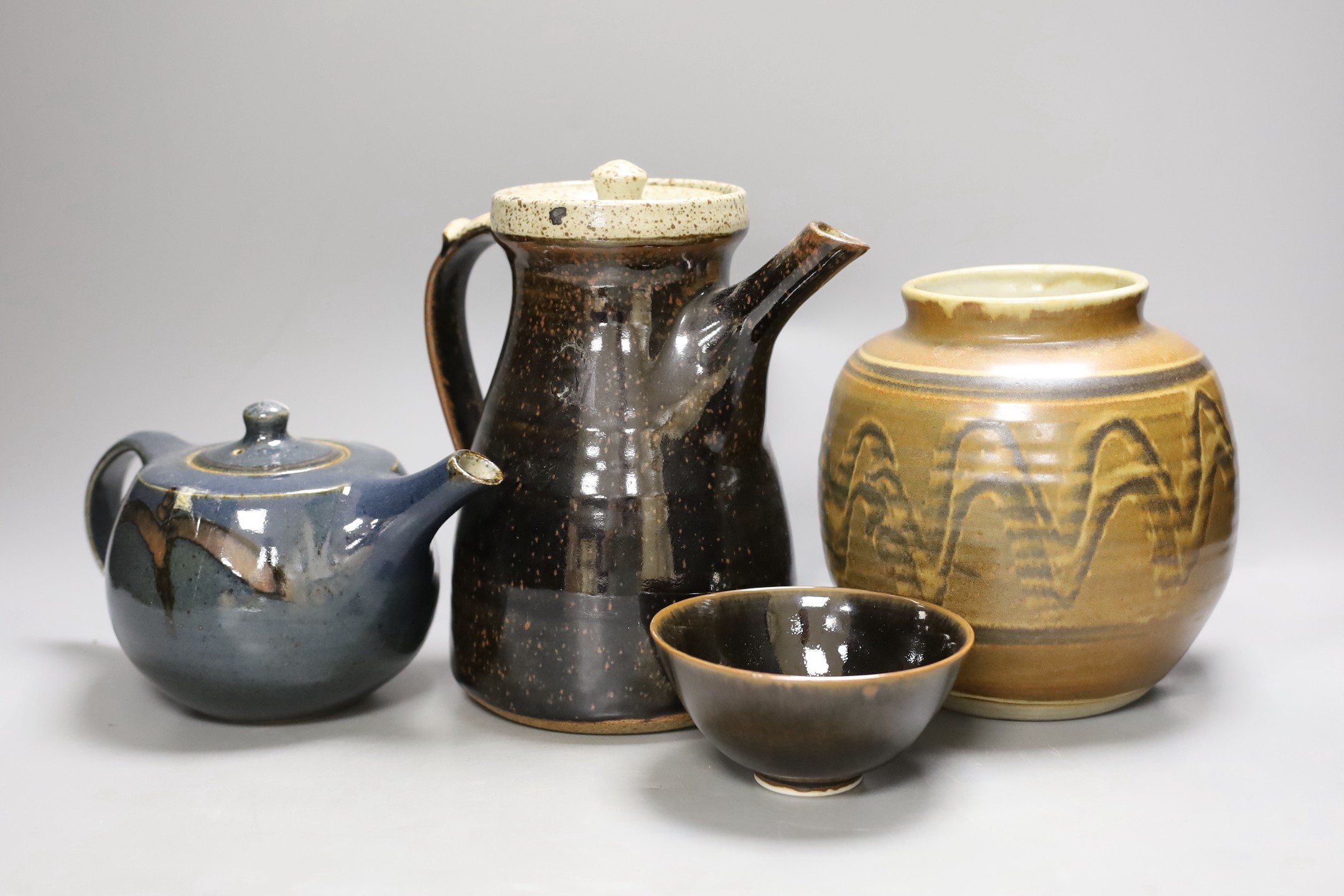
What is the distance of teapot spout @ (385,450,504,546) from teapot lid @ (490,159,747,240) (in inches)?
10.9

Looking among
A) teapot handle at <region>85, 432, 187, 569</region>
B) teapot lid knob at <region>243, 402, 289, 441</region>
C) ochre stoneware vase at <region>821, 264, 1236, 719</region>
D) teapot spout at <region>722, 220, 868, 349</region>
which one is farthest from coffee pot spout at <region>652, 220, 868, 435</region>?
teapot handle at <region>85, 432, 187, 569</region>

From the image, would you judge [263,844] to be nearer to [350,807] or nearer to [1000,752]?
[350,807]

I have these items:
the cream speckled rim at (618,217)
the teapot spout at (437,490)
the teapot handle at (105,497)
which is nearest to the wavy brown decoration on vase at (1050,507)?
the cream speckled rim at (618,217)

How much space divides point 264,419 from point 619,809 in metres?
0.64

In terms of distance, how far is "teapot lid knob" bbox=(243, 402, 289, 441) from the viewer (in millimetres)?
1932

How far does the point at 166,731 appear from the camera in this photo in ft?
6.41

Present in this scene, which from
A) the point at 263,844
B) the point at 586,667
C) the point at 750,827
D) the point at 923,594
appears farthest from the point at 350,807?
the point at 923,594

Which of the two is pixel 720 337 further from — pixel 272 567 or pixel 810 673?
pixel 272 567

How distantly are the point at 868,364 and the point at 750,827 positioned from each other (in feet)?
1.94

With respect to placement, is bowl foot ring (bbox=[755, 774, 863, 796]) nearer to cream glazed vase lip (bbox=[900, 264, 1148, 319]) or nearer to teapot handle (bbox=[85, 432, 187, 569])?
cream glazed vase lip (bbox=[900, 264, 1148, 319])

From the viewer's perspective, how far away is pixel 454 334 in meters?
2.17

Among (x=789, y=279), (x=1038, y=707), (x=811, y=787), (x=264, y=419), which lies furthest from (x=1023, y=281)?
(x=264, y=419)

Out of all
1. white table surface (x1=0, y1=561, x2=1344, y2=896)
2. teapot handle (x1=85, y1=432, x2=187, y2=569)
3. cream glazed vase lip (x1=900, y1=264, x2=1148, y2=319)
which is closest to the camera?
white table surface (x1=0, y1=561, x2=1344, y2=896)

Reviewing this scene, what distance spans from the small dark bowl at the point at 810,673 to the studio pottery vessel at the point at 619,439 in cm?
7
